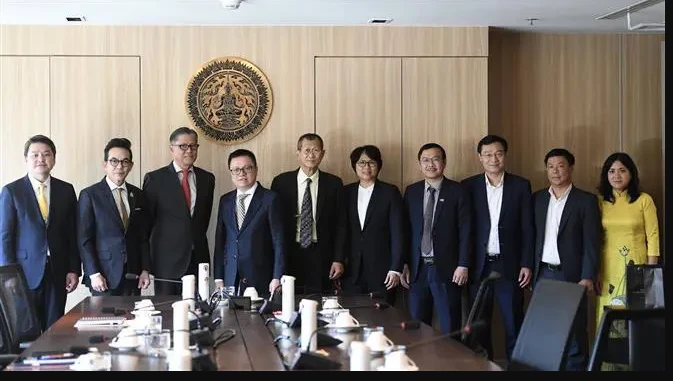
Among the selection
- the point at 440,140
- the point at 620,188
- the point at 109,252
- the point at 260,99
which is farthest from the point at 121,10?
the point at 620,188

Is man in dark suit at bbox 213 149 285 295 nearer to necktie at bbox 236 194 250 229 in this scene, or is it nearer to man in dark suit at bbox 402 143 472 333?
necktie at bbox 236 194 250 229

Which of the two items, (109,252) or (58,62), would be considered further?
(58,62)

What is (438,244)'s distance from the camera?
7.51 meters

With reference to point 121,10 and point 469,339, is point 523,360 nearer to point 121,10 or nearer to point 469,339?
point 469,339

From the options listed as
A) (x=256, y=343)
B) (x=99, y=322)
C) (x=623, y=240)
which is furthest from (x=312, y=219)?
(x=256, y=343)

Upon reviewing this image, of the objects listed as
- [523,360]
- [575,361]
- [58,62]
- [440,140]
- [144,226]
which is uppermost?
[58,62]

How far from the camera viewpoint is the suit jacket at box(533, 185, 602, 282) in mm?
7383

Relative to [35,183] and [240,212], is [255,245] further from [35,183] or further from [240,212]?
[35,183]

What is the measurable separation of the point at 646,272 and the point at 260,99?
4.01 m

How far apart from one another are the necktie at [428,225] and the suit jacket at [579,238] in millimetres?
918

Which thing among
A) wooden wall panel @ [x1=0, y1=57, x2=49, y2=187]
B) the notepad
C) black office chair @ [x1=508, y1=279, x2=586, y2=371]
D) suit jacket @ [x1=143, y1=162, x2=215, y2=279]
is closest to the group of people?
suit jacket @ [x1=143, y1=162, x2=215, y2=279]

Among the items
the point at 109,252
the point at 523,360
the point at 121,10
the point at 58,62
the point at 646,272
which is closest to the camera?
the point at 523,360

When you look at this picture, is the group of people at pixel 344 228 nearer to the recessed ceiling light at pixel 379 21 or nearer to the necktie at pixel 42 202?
the necktie at pixel 42 202

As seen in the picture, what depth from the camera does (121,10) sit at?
7555 millimetres
